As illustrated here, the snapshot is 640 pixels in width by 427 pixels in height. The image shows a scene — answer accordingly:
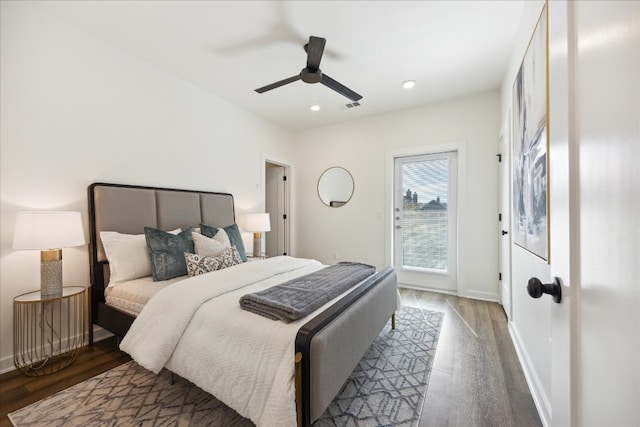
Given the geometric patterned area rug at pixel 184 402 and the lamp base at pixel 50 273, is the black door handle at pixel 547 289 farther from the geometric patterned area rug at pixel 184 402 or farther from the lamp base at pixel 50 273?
the lamp base at pixel 50 273

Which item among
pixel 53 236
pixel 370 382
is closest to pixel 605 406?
pixel 370 382

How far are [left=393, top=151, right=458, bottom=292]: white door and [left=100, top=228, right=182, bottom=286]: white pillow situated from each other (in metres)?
3.26

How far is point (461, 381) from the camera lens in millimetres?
1814

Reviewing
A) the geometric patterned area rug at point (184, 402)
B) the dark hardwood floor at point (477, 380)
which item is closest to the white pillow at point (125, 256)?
the geometric patterned area rug at point (184, 402)

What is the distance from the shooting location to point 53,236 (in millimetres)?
1838

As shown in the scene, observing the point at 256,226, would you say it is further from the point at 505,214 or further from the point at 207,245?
the point at 505,214

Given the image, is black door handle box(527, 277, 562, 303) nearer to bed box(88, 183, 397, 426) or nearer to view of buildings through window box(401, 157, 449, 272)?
bed box(88, 183, 397, 426)

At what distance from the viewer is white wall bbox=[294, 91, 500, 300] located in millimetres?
3420

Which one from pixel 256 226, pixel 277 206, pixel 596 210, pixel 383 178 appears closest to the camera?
pixel 596 210

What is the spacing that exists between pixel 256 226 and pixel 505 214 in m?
3.04

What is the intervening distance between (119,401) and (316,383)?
1309 mm

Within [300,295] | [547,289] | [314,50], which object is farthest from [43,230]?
[547,289]

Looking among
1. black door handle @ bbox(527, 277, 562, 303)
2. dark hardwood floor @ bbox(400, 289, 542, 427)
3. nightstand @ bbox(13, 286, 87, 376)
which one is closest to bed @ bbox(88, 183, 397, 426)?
nightstand @ bbox(13, 286, 87, 376)

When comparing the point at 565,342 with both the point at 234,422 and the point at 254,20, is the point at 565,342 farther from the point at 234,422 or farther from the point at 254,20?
the point at 254,20
